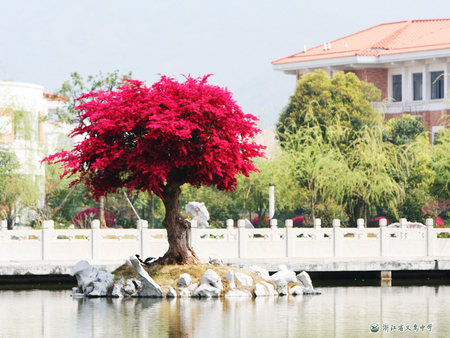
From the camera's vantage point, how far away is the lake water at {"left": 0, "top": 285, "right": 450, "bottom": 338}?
48.3ft

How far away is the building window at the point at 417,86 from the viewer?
52.1 metres

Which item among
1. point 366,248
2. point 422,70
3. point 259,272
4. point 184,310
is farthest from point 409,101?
point 184,310

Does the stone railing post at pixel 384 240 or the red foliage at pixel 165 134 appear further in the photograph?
the stone railing post at pixel 384 240

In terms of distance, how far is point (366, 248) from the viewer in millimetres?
24594

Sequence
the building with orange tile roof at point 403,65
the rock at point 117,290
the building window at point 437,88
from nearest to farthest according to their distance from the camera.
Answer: the rock at point 117,290 → the building with orange tile roof at point 403,65 → the building window at point 437,88

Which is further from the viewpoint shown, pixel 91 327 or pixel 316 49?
pixel 316 49

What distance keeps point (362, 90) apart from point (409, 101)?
589 cm

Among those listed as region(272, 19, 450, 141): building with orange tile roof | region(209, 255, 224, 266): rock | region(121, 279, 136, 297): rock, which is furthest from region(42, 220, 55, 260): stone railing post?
region(272, 19, 450, 141): building with orange tile roof

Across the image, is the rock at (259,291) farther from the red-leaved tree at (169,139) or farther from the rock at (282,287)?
the red-leaved tree at (169,139)

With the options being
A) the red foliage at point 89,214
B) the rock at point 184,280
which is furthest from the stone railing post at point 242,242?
the red foliage at point 89,214

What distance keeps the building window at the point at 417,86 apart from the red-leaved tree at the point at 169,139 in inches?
1296

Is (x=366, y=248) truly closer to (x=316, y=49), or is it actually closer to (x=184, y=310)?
(x=184, y=310)

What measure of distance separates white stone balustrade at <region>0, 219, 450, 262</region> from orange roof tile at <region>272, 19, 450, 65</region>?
27445 millimetres

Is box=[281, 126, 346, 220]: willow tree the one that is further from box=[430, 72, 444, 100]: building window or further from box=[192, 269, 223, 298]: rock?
box=[192, 269, 223, 298]: rock
